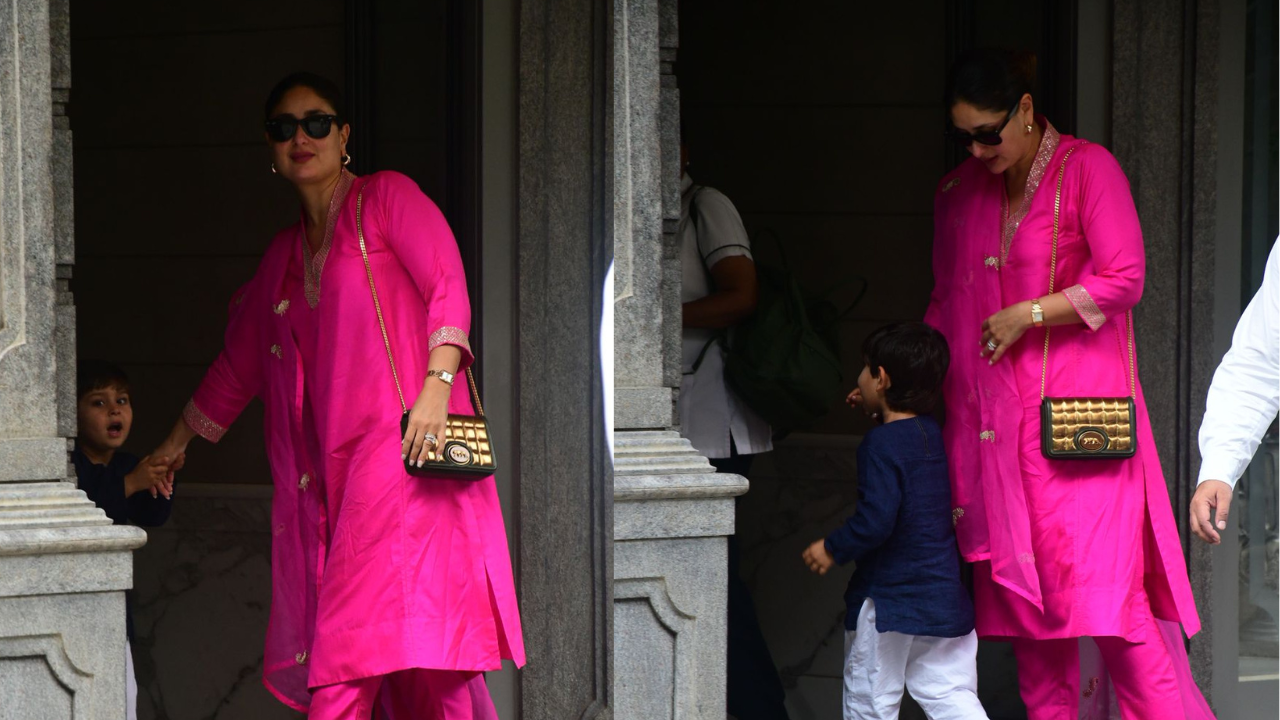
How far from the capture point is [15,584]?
162 inches

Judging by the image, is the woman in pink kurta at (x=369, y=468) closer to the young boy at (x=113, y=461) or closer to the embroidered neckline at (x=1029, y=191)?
the young boy at (x=113, y=461)

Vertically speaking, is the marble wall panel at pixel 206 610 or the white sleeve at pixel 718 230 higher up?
the white sleeve at pixel 718 230

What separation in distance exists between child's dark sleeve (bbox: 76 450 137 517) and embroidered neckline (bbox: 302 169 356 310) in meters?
0.77

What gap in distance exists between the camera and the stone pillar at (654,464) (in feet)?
16.5

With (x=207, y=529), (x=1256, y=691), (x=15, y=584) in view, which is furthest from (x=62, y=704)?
(x=1256, y=691)

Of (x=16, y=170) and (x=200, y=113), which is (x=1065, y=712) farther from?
(x=200, y=113)

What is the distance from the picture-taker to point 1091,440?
195 inches

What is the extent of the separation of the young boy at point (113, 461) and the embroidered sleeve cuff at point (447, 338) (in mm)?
1051

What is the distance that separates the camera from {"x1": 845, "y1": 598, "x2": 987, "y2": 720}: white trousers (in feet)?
16.4

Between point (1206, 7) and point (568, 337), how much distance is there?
2357 mm

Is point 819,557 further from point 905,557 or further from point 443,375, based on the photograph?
point 443,375

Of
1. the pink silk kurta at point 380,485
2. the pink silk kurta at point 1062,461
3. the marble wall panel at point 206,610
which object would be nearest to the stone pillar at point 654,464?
the pink silk kurta at point 380,485

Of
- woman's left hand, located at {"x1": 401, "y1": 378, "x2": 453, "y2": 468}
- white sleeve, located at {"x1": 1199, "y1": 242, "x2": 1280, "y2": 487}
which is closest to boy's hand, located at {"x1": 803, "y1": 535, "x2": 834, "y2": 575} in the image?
woman's left hand, located at {"x1": 401, "y1": 378, "x2": 453, "y2": 468}

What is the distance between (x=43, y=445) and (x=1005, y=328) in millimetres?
2442
